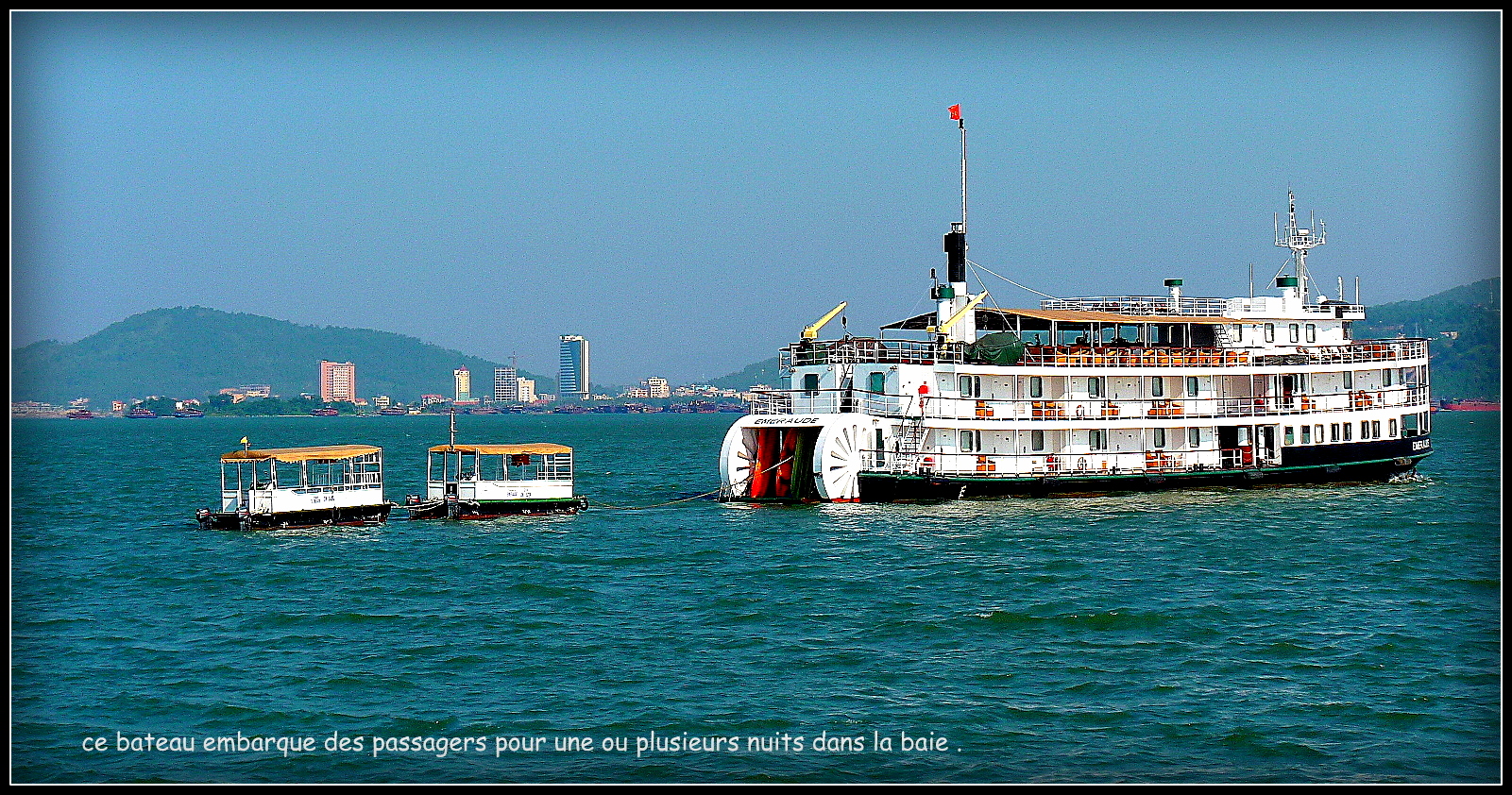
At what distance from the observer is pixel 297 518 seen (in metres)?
48.4

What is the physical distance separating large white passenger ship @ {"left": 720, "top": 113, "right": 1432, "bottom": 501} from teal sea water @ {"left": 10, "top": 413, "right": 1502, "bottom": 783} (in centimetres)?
347

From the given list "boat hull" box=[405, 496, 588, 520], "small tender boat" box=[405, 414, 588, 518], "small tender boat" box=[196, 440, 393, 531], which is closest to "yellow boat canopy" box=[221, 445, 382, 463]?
"small tender boat" box=[196, 440, 393, 531]

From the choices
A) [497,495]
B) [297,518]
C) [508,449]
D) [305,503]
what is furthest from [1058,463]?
[297,518]

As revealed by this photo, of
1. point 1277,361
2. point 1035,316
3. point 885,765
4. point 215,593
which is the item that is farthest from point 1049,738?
point 1277,361

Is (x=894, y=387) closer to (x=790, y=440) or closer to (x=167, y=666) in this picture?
(x=790, y=440)

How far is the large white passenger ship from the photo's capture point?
5481 cm

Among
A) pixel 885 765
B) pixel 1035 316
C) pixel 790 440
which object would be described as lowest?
pixel 885 765

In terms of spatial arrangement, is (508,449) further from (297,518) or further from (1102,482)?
(1102,482)

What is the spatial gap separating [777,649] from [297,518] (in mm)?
25776

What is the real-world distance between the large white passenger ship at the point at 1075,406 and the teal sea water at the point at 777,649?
3473 mm

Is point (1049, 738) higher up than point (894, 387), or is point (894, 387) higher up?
point (894, 387)

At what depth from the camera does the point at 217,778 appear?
68.0 ft

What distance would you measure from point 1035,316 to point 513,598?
30896 mm

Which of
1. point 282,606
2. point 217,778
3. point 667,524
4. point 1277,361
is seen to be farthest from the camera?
point 1277,361
